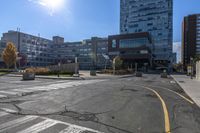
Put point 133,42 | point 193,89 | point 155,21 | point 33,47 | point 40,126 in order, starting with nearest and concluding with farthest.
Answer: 1. point 40,126
2. point 193,89
3. point 133,42
4. point 155,21
5. point 33,47

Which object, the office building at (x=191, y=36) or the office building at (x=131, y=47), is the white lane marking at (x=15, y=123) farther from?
the office building at (x=191, y=36)

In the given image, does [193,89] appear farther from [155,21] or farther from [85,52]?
[85,52]

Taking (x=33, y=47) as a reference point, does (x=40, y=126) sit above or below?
below

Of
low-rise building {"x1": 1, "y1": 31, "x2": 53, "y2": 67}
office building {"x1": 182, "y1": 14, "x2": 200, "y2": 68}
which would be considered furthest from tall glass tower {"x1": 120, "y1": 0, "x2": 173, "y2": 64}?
low-rise building {"x1": 1, "y1": 31, "x2": 53, "y2": 67}

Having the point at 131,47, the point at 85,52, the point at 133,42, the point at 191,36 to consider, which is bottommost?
the point at 131,47

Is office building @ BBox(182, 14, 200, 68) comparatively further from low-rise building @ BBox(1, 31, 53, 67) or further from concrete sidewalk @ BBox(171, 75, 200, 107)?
concrete sidewalk @ BBox(171, 75, 200, 107)

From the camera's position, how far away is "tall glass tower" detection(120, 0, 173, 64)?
13588 centimetres

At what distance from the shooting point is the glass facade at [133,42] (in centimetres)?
10012

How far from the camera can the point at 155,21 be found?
137m

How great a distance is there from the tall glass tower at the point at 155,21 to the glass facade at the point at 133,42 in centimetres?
3478

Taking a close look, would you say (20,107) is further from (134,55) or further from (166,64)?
(166,64)

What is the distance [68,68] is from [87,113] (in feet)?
140

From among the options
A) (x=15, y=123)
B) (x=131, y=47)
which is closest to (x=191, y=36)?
(x=131, y=47)

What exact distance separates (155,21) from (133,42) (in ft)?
142
